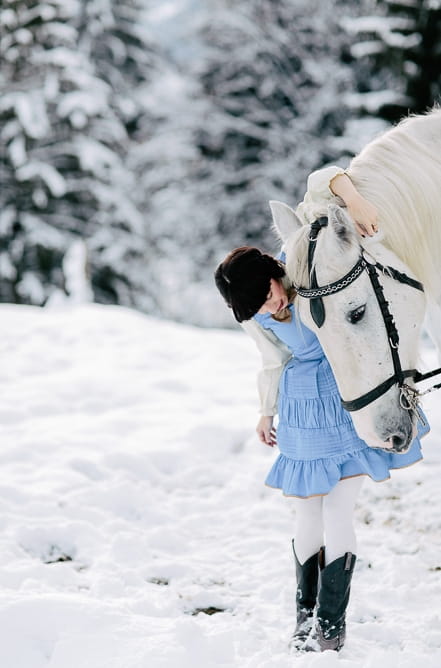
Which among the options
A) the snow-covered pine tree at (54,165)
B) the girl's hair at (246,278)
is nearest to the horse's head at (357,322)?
the girl's hair at (246,278)

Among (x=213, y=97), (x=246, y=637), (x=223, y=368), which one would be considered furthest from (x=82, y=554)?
(x=213, y=97)

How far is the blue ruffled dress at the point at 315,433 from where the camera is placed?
2131 mm

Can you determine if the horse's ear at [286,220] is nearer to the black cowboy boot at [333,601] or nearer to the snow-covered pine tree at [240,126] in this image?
the black cowboy boot at [333,601]

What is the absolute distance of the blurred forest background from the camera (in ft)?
33.6

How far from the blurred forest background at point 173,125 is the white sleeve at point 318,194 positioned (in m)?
7.28

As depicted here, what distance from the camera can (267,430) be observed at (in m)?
2.50

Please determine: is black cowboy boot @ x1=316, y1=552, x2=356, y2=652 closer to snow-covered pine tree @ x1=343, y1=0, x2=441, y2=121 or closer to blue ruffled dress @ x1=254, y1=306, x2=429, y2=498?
blue ruffled dress @ x1=254, y1=306, x2=429, y2=498

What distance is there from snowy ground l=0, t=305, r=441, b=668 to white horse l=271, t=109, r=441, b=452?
772 mm

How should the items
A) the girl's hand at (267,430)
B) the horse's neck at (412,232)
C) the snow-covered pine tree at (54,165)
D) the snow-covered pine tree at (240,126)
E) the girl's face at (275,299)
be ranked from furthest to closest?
the snow-covered pine tree at (240,126), the snow-covered pine tree at (54,165), the girl's hand at (267,430), the girl's face at (275,299), the horse's neck at (412,232)

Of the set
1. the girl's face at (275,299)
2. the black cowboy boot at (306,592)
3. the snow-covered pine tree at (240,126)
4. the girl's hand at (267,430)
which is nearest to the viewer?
the girl's face at (275,299)

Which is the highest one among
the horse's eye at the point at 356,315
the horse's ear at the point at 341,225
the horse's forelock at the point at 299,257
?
the horse's ear at the point at 341,225

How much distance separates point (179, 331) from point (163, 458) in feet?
9.90

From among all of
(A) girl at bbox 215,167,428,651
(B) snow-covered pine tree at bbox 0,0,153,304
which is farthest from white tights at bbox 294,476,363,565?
(B) snow-covered pine tree at bbox 0,0,153,304

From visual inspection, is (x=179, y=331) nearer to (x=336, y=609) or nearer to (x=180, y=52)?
(x=336, y=609)
